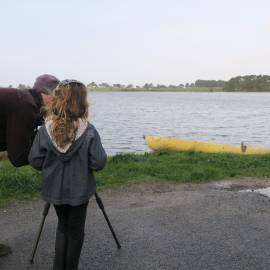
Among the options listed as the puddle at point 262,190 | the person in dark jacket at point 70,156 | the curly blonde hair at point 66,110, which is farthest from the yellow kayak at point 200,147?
the curly blonde hair at point 66,110

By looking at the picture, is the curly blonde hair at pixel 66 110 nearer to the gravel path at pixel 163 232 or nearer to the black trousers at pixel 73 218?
the black trousers at pixel 73 218

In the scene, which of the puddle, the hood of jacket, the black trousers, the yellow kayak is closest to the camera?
the hood of jacket

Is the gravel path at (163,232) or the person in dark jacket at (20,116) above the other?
the person in dark jacket at (20,116)

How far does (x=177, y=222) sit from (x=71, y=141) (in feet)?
9.36

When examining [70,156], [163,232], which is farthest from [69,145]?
[163,232]

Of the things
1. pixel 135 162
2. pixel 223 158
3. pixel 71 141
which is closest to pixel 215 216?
pixel 71 141

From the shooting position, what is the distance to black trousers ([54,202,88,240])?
4.14 meters

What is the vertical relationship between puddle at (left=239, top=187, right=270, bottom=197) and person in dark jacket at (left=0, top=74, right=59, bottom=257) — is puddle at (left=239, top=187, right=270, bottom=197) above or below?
below

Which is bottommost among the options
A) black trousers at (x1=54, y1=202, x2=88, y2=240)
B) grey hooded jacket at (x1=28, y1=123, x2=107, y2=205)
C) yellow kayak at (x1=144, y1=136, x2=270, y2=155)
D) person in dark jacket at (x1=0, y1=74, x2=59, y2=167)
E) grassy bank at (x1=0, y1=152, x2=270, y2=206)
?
yellow kayak at (x1=144, y1=136, x2=270, y2=155)

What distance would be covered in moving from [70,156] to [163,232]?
2.34m

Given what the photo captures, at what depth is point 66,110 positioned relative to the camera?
3.87 meters

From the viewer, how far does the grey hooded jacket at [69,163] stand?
399 centimetres

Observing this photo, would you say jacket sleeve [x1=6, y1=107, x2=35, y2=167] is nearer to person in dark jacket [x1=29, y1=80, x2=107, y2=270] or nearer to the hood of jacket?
person in dark jacket [x1=29, y1=80, x2=107, y2=270]

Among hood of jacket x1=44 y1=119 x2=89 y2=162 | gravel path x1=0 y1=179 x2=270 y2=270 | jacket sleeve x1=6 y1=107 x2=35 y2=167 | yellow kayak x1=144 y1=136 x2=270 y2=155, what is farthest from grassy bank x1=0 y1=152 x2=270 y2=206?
yellow kayak x1=144 y1=136 x2=270 y2=155
